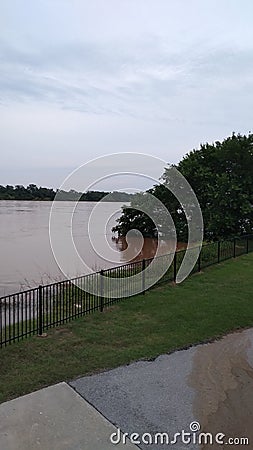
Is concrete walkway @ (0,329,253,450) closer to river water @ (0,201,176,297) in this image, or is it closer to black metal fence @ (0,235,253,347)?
black metal fence @ (0,235,253,347)

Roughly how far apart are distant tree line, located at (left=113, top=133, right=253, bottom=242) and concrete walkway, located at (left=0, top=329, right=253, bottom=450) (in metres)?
14.6

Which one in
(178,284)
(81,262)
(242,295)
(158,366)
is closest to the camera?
(158,366)

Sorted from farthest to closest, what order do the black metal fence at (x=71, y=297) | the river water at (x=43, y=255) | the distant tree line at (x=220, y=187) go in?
the distant tree line at (x=220, y=187)
the river water at (x=43, y=255)
the black metal fence at (x=71, y=297)

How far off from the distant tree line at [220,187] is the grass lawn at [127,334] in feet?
32.2

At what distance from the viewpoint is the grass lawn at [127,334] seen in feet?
15.5

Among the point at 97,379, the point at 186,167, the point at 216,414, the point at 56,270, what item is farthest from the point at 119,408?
the point at 186,167

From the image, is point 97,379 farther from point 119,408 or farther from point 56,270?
point 56,270

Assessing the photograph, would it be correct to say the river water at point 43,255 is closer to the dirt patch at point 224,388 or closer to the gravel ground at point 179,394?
the gravel ground at point 179,394

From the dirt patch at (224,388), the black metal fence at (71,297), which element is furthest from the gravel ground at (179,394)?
the black metal fence at (71,297)

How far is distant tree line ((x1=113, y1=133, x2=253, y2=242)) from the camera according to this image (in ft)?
62.1

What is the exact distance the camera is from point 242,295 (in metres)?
8.70

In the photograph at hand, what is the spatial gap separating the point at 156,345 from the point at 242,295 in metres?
3.82

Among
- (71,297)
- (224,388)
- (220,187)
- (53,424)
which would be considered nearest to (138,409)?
(53,424)

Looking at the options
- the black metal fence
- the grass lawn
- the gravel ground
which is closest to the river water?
the black metal fence
